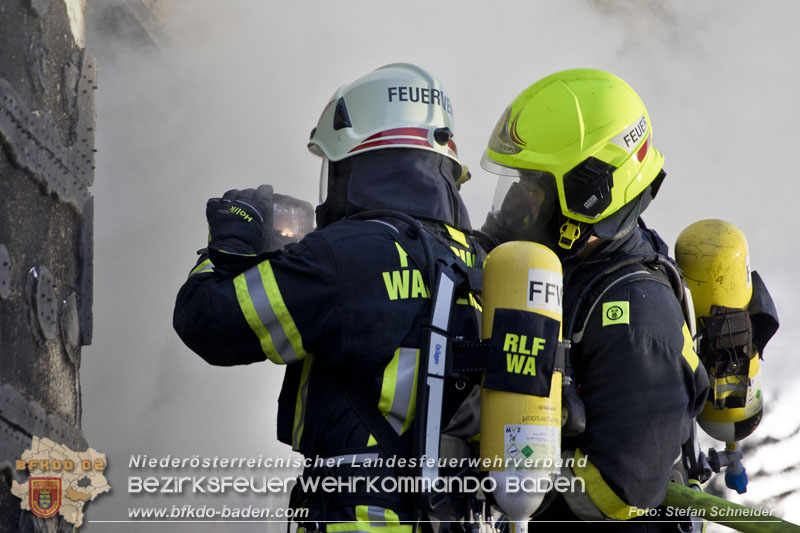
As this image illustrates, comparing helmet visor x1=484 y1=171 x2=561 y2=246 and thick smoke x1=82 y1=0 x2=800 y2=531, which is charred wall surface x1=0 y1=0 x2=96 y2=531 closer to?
thick smoke x1=82 y1=0 x2=800 y2=531

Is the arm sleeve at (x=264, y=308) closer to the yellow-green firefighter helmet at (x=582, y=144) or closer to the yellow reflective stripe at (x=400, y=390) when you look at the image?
the yellow reflective stripe at (x=400, y=390)

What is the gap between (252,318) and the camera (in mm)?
2758

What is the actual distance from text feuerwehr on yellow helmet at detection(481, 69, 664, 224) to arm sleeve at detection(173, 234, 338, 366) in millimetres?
1024

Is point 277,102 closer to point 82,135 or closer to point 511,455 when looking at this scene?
point 82,135

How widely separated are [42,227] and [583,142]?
81.4 inches

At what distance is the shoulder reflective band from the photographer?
2795 millimetres

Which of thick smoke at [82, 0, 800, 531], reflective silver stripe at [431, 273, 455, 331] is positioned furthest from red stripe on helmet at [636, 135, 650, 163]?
thick smoke at [82, 0, 800, 531]

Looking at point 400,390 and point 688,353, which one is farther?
point 688,353

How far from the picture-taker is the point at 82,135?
416 cm

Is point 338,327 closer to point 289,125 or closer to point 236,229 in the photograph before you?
point 236,229

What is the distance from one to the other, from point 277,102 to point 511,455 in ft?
12.0

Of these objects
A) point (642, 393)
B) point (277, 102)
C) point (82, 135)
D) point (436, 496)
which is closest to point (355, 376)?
point (436, 496)

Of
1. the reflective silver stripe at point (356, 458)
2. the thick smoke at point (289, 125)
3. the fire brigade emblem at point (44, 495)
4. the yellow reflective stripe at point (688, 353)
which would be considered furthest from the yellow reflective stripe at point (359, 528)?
the thick smoke at point (289, 125)

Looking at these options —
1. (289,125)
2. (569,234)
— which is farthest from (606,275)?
(289,125)
